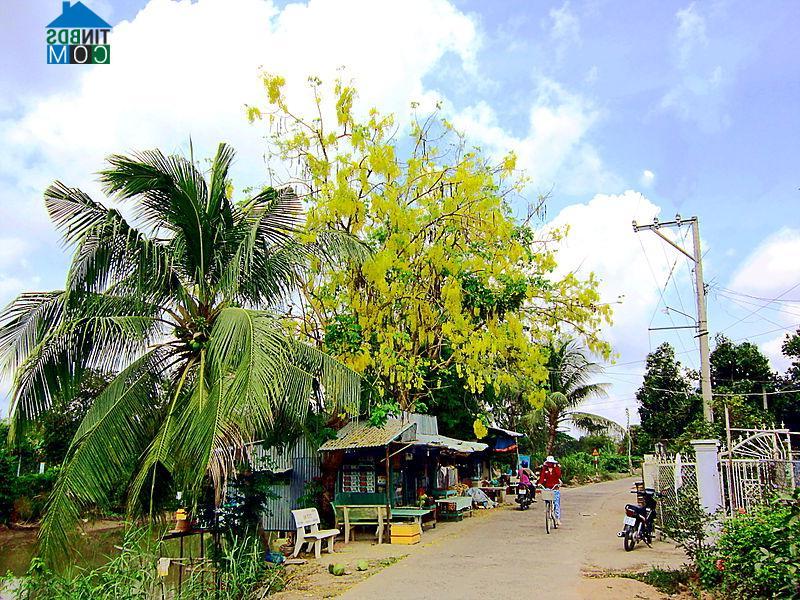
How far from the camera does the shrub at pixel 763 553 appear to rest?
5.77 m

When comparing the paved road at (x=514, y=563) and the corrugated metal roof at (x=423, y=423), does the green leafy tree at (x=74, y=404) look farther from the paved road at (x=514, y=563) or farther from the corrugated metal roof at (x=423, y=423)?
the corrugated metal roof at (x=423, y=423)

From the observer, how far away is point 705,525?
28.5 feet

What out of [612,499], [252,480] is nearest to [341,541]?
[252,480]

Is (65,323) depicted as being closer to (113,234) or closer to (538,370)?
(113,234)

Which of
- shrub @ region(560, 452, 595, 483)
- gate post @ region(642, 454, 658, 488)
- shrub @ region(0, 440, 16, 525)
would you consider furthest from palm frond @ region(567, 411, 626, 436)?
shrub @ region(0, 440, 16, 525)

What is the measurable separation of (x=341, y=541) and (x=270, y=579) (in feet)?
13.1

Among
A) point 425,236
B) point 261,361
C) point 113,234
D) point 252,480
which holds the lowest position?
point 252,480

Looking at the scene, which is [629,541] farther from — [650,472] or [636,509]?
[650,472]

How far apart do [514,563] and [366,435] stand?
4.01 metres

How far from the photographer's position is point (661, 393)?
33031mm

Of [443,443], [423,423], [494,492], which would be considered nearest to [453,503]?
[423,423]

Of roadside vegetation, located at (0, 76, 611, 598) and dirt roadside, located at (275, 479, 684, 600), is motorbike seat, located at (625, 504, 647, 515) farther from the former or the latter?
roadside vegetation, located at (0, 76, 611, 598)

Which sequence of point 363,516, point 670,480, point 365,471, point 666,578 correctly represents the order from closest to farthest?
1. point 666,578
2. point 670,480
3. point 363,516
4. point 365,471

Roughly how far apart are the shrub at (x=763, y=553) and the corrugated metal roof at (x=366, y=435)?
252 inches
